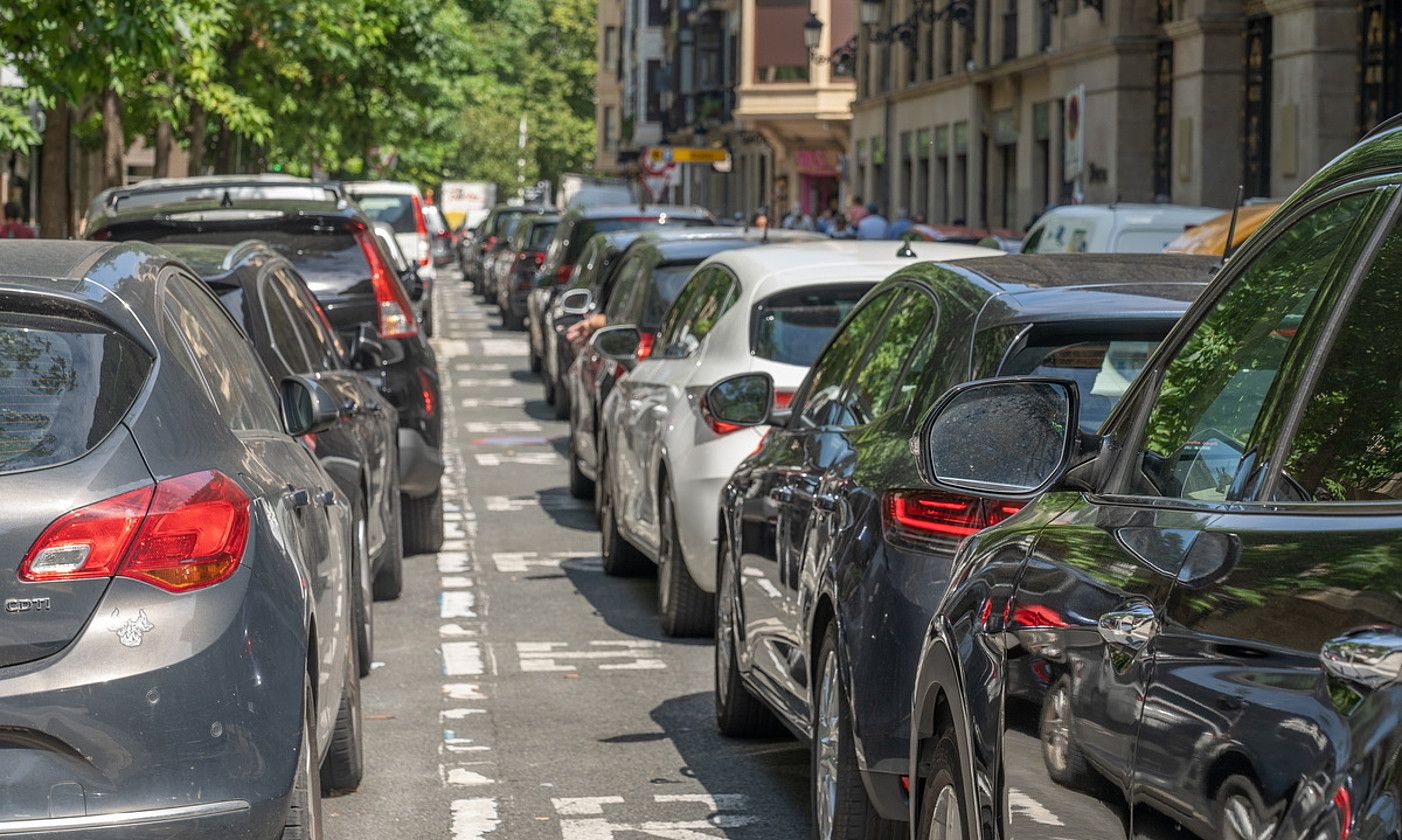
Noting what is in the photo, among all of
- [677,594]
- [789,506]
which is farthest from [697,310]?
[789,506]

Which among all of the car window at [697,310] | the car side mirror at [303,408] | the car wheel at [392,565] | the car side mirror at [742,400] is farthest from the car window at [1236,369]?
the car wheel at [392,565]

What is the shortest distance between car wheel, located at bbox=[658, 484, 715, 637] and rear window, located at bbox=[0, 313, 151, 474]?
496 cm

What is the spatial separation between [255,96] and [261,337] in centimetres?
2376

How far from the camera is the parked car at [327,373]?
805 cm

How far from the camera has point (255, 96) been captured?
3117 centimetres

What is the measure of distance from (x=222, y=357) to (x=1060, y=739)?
2766 mm

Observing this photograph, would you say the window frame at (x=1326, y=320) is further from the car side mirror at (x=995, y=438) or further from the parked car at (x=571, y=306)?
the parked car at (x=571, y=306)

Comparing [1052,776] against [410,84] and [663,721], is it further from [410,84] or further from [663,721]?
[410,84]

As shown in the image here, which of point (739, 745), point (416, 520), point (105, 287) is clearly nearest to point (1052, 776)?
point (105, 287)

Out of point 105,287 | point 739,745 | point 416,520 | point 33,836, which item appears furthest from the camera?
point 416,520

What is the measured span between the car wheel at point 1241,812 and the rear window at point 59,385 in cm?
255

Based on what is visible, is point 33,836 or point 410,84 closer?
point 33,836

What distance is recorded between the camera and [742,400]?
7.82 meters

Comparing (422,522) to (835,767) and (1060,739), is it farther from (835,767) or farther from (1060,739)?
(1060,739)
